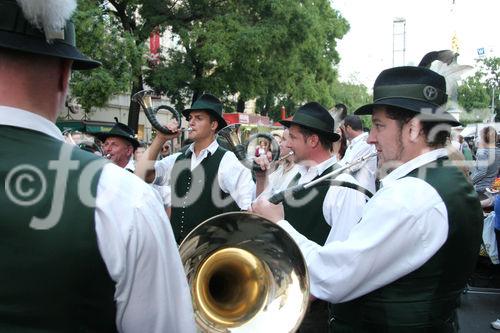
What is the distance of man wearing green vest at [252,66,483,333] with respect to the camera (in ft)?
6.58

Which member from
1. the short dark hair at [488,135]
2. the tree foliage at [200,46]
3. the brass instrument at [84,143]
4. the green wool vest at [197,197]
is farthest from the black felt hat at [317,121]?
the tree foliage at [200,46]

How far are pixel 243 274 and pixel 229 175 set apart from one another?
2207 mm

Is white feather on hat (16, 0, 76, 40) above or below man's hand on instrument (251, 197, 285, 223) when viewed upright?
above

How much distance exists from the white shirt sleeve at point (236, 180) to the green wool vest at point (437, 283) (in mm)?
2474

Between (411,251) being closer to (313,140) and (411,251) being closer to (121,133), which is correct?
(313,140)

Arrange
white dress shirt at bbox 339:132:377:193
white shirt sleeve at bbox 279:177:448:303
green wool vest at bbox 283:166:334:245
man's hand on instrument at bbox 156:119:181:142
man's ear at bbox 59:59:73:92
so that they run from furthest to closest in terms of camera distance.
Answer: white dress shirt at bbox 339:132:377:193, man's hand on instrument at bbox 156:119:181:142, green wool vest at bbox 283:166:334:245, white shirt sleeve at bbox 279:177:448:303, man's ear at bbox 59:59:73:92

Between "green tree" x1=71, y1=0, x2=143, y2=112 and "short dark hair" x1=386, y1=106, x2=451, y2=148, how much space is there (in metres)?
12.8

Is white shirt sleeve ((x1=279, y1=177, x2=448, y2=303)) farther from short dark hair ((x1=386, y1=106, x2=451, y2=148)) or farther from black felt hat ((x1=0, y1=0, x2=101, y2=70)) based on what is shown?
black felt hat ((x1=0, y1=0, x2=101, y2=70))

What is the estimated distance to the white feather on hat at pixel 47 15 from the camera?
1272mm

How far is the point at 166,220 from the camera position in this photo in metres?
1.34

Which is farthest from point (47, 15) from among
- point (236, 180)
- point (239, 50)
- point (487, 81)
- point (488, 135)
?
point (487, 81)

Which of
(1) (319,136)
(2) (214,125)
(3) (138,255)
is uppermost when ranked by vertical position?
(2) (214,125)

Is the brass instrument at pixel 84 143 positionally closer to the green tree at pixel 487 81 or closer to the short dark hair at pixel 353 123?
the short dark hair at pixel 353 123

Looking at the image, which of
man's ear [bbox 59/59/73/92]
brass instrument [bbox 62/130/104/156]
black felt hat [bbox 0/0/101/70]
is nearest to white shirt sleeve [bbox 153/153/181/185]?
brass instrument [bbox 62/130/104/156]
